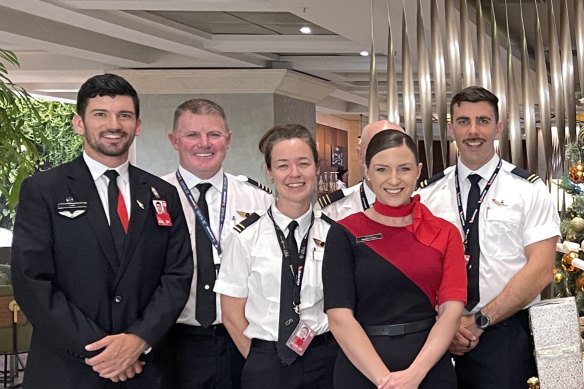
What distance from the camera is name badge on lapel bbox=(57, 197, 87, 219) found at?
2389 mm

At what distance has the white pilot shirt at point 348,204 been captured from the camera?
3.01m

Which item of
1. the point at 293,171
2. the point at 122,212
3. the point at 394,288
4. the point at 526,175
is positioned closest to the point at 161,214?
the point at 122,212

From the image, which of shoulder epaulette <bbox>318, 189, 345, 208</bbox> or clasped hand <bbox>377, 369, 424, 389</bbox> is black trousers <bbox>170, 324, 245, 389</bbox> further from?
clasped hand <bbox>377, 369, 424, 389</bbox>

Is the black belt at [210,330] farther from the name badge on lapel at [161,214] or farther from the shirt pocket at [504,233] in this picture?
the shirt pocket at [504,233]

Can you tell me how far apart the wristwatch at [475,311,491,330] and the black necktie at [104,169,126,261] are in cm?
123

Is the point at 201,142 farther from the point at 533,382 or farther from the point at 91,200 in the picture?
the point at 533,382

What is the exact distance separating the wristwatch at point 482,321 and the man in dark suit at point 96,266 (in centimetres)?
101

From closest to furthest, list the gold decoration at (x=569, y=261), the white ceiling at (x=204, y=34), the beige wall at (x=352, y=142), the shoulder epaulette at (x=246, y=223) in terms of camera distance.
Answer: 1. the shoulder epaulette at (x=246, y=223)
2. the gold decoration at (x=569, y=261)
3. the white ceiling at (x=204, y=34)
4. the beige wall at (x=352, y=142)

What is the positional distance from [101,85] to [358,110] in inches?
506

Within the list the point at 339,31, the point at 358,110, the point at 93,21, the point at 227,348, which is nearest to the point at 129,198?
the point at 227,348

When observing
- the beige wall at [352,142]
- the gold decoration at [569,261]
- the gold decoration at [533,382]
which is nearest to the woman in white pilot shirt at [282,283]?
the gold decoration at [533,382]

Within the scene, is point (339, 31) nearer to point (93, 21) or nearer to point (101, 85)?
point (93, 21)

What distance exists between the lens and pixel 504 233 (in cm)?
281

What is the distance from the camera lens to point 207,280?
2801 mm
